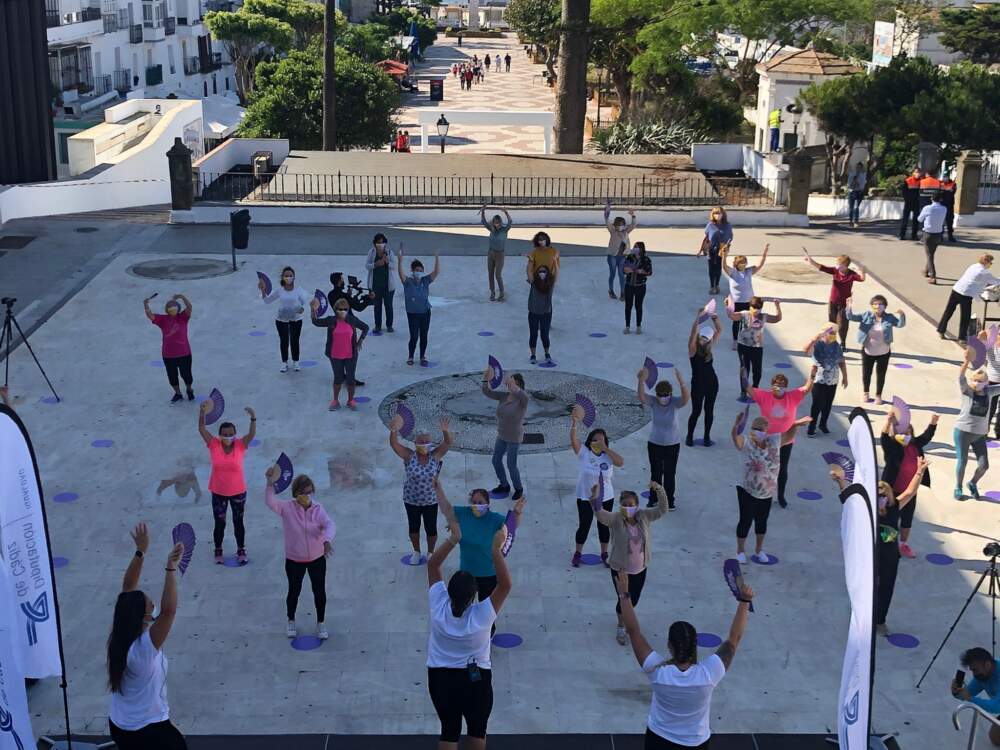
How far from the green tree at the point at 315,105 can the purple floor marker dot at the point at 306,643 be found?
101 feet

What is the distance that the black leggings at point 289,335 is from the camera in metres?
16.9

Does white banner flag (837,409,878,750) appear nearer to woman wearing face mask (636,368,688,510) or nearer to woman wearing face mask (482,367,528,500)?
woman wearing face mask (636,368,688,510)

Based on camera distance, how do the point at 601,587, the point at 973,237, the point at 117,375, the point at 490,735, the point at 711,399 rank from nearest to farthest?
the point at 490,735 → the point at 601,587 → the point at 711,399 → the point at 117,375 → the point at 973,237

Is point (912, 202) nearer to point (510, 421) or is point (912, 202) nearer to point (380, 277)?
point (380, 277)

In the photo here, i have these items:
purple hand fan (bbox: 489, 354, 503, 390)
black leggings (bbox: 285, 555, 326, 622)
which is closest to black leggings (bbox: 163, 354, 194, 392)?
purple hand fan (bbox: 489, 354, 503, 390)

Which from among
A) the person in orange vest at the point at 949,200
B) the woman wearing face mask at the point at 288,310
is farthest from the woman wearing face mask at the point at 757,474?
the person in orange vest at the point at 949,200

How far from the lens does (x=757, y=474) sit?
11258mm

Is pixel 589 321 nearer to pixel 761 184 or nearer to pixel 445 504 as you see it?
pixel 445 504

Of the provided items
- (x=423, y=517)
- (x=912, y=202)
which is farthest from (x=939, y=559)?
(x=912, y=202)

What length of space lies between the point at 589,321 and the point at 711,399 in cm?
569

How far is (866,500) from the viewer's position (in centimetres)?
712

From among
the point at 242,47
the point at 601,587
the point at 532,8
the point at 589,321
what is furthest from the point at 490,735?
the point at 242,47

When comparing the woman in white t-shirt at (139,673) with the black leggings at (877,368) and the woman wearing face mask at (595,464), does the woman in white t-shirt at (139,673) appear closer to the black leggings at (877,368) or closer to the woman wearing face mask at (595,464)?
the woman wearing face mask at (595,464)

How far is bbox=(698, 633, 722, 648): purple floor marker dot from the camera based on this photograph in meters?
10.4
